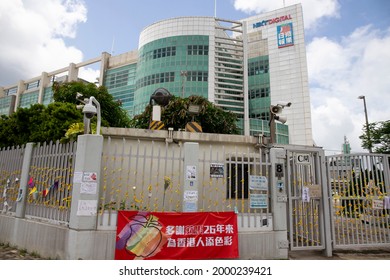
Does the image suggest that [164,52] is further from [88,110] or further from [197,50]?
[88,110]

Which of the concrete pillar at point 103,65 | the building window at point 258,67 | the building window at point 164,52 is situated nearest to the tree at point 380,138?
the building window at point 164,52

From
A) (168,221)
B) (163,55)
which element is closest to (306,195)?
(168,221)

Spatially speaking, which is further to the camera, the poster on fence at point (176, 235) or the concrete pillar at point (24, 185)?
the concrete pillar at point (24, 185)

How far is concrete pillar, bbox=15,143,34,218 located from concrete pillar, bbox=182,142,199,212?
14.0 feet

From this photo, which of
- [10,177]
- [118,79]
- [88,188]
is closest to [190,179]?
[88,188]

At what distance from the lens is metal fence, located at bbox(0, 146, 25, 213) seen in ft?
24.0

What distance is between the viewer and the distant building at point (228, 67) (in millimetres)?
45281

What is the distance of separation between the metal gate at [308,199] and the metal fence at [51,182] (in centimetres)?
519

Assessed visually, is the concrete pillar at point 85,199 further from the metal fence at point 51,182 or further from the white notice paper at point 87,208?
the metal fence at point 51,182

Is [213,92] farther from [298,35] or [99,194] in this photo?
[99,194]

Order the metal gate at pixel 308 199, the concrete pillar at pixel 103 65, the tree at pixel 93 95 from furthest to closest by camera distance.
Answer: the concrete pillar at pixel 103 65, the tree at pixel 93 95, the metal gate at pixel 308 199

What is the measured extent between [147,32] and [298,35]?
3085cm

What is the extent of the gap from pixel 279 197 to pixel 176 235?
2.58 metres

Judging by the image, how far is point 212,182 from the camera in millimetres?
6246
